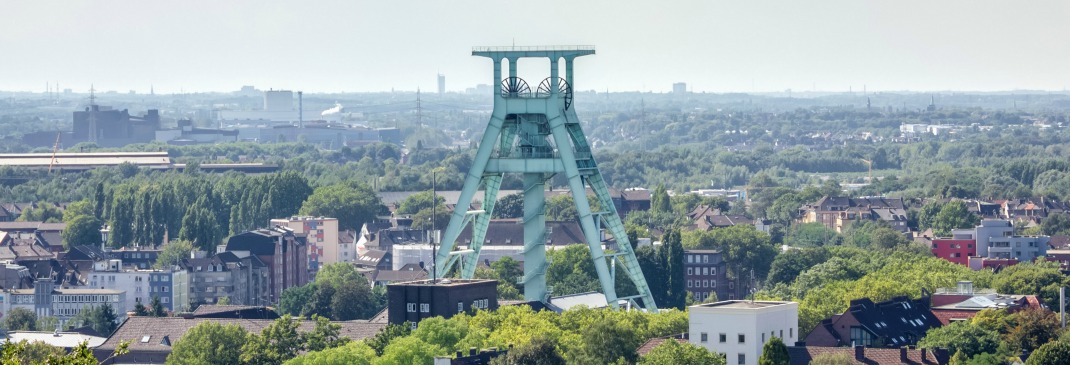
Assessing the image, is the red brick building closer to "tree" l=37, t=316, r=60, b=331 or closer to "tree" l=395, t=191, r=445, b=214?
"tree" l=37, t=316, r=60, b=331

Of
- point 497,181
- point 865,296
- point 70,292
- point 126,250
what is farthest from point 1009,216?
point 497,181

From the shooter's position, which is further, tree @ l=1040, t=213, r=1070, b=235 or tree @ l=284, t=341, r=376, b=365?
tree @ l=1040, t=213, r=1070, b=235

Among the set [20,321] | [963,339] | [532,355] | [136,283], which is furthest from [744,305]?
[136,283]

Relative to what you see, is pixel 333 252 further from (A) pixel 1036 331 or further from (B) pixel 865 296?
(A) pixel 1036 331

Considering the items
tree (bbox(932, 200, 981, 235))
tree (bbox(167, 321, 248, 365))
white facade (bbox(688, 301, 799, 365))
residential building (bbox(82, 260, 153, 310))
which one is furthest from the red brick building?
white facade (bbox(688, 301, 799, 365))

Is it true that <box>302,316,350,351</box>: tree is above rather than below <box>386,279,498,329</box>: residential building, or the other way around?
below

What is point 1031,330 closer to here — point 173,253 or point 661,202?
point 173,253

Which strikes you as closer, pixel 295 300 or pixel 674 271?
pixel 295 300
